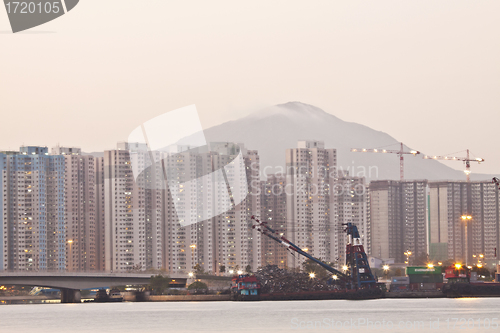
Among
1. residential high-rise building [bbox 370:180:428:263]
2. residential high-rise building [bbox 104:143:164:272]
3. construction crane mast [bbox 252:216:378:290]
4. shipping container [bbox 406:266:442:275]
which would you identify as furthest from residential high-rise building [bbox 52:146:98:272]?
residential high-rise building [bbox 370:180:428:263]

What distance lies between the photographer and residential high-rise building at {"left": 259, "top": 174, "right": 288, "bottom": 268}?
127 m

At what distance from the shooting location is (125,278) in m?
101

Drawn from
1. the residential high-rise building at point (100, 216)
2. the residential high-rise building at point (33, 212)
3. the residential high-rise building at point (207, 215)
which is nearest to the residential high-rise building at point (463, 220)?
the residential high-rise building at point (207, 215)

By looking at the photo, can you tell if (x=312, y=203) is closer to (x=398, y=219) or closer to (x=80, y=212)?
(x=80, y=212)

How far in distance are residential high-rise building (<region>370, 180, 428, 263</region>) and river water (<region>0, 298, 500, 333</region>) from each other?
70711 millimetres

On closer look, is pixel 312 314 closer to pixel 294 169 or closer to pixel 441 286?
pixel 441 286

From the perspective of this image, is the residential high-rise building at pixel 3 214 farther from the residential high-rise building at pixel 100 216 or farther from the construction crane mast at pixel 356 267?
the construction crane mast at pixel 356 267

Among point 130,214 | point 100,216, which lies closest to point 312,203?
point 130,214

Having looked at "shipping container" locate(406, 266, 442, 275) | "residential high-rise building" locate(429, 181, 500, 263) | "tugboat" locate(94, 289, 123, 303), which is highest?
"residential high-rise building" locate(429, 181, 500, 263)

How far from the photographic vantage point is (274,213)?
13288 cm


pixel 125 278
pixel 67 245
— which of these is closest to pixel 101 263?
pixel 67 245

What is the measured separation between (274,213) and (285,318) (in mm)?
66151

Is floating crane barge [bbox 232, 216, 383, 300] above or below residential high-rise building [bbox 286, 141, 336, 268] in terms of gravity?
below

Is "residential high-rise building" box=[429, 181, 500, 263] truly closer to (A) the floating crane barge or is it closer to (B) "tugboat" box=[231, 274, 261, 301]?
(A) the floating crane barge
